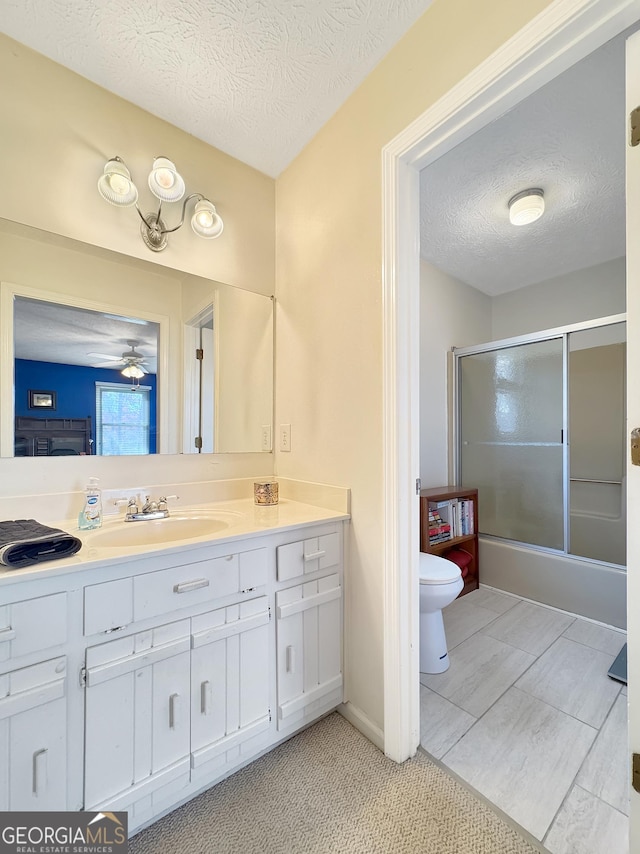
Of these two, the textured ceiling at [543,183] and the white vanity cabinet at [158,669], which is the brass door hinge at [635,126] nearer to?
the textured ceiling at [543,183]

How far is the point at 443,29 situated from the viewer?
114 cm

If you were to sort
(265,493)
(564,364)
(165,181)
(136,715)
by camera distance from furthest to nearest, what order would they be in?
(564,364) → (265,493) → (165,181) → (136,715)

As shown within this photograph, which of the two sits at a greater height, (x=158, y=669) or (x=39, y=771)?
(x=158, y=669)

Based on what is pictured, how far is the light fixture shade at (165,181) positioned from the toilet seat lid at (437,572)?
1978 mm

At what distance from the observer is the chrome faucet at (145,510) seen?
138 centimetres

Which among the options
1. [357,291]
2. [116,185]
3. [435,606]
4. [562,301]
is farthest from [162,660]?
[562,301]

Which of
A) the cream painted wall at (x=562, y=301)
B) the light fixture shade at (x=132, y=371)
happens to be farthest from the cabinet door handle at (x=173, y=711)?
the cream painted wall at (x=562, y=301)

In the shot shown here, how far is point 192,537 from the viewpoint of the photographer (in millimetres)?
1358

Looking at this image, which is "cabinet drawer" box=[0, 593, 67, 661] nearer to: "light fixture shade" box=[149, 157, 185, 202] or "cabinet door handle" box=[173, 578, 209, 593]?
"cabinet door handle" box=[173, 578, 209, 593]

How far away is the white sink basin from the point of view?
1.25m

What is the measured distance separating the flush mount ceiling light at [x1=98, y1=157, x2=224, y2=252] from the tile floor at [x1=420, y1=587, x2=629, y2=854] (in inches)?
89.2

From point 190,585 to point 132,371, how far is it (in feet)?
3.00

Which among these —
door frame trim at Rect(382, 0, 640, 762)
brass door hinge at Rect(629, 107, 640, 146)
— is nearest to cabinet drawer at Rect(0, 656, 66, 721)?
door frame trim at Rect(382, 0, 640, 762)

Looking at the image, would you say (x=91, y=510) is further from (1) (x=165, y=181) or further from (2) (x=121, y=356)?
(1) (x=165, y=181)
